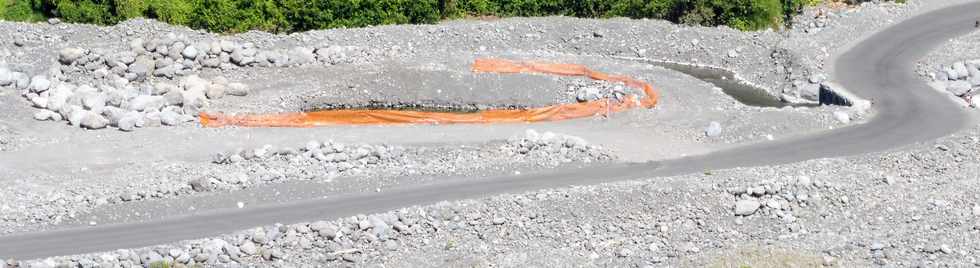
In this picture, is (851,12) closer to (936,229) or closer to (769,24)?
(769,24)

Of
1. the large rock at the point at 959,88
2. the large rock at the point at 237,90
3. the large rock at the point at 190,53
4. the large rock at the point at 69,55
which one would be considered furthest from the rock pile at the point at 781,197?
the large rock at the point at 69,55

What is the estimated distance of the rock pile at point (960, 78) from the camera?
51.3 m

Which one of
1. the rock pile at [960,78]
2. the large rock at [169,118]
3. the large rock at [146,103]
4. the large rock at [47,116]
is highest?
the large rock at [146,103]

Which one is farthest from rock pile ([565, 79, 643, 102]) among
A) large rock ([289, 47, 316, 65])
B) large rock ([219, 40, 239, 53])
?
large rock ([219, 40, 239, 53])

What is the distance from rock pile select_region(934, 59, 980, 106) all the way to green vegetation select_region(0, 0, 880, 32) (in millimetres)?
8214

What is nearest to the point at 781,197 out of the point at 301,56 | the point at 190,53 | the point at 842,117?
the point at 842,117

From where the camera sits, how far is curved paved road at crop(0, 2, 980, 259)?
3941 cm

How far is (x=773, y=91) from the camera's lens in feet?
178

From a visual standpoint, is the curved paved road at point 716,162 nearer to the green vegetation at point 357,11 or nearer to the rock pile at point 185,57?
the green vegetation at point 357,11

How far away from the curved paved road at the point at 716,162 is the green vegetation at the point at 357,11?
19.1ft

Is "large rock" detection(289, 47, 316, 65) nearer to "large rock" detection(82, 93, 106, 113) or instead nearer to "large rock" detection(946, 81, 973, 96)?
"large rock" detection(82, 93, 106, 113)

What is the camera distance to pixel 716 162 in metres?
44.4

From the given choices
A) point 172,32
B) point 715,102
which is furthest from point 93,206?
point 715,102

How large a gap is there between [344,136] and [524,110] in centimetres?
713
